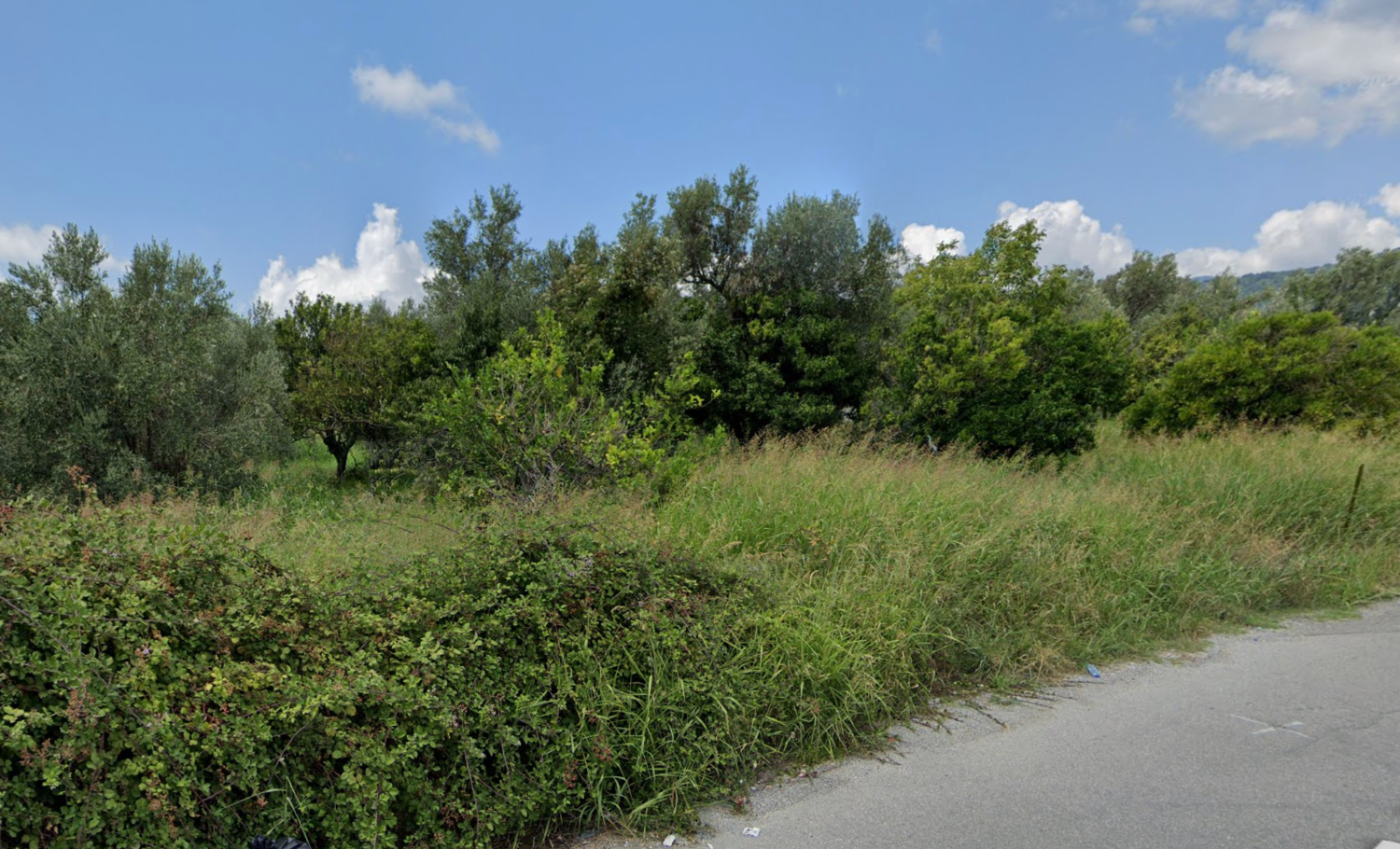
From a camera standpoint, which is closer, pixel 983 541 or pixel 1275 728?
pixel 1275 728

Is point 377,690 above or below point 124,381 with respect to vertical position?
below

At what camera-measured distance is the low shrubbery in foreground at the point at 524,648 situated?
2078mm

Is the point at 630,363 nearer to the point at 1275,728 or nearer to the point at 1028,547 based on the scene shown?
the point at 1028,547

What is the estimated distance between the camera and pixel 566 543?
11.3 feet

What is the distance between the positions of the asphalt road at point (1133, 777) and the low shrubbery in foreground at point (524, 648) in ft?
0.92

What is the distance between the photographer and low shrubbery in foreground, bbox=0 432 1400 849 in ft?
6.82

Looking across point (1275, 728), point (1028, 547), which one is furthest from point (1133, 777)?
point (1028, 547)

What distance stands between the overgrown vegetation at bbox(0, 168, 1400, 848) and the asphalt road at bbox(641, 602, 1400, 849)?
0.29 meters

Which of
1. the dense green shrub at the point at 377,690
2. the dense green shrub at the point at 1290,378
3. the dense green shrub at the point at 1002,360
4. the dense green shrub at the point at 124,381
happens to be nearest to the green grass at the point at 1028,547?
the dense green shrub at the point at 377,690

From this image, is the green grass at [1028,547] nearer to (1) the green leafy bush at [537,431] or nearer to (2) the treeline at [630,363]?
(1) the green leafy bush at [537,431]

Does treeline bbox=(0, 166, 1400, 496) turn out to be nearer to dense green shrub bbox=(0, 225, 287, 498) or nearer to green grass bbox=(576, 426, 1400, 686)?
dense green shrub bbox=(0, 225, 287, 498)

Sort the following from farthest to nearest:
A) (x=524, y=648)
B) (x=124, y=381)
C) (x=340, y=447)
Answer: (x=340, y=447), (x=124, y=381), (x=524, y=648)

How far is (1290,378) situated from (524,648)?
13882 millimetres

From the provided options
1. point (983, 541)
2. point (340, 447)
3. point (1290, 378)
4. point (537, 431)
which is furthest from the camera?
point (340, 447)
